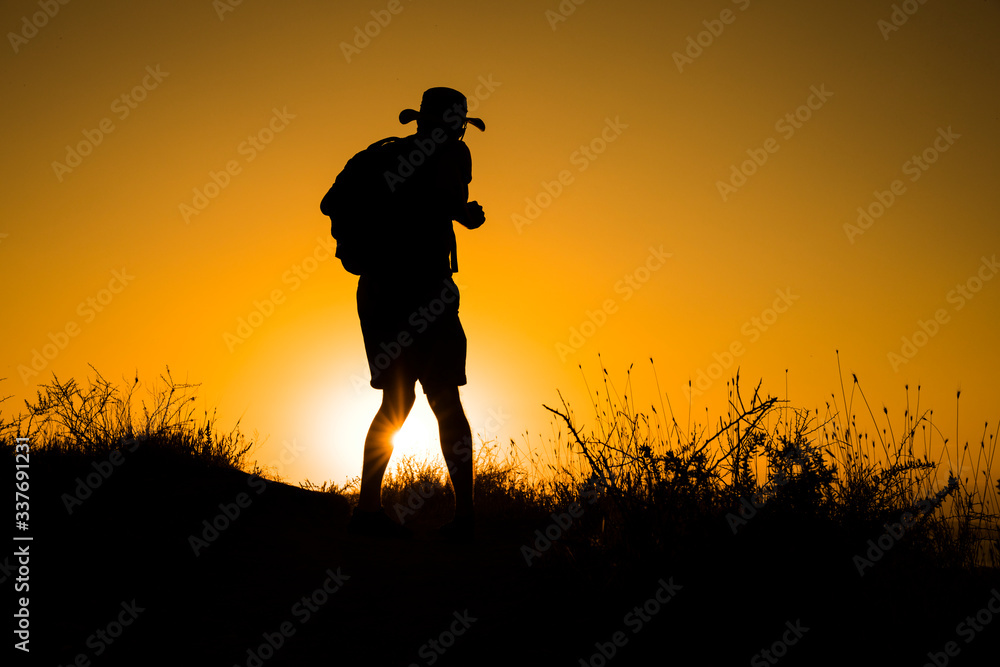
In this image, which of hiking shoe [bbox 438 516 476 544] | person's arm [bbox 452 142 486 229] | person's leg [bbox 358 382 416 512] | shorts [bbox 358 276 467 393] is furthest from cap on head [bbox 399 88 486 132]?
hiking shoe [bbox 438 516 476 544]

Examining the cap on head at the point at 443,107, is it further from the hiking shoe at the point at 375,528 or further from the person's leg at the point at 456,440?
the hiking shoe at the point at 375,528

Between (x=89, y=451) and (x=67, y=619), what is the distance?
2.30 meters

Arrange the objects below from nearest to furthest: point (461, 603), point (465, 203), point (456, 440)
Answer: point (461, 603) → point (456, 440) → point (465, 203)

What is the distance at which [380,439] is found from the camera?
323cm

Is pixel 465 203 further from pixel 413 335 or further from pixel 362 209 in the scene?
pixel 413 335

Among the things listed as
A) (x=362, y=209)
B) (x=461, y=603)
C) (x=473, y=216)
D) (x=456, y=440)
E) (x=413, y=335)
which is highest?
(x=473, y=216)

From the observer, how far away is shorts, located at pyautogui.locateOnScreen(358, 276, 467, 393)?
3234 millimetres

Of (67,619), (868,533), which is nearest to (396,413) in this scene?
(67,619)

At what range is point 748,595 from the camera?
212 cm

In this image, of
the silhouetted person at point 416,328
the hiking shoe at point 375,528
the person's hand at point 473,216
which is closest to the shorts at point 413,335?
the silhouetted person at point 416,328

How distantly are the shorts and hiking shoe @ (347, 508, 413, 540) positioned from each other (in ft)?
2.09

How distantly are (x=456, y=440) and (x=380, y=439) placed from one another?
1.22 ft

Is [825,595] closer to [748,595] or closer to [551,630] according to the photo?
[748,595]

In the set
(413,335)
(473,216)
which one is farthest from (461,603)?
(473,216)
